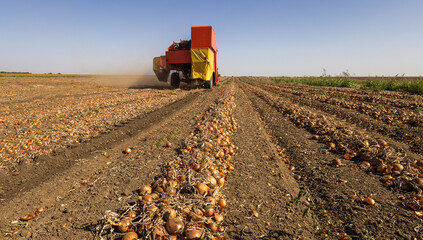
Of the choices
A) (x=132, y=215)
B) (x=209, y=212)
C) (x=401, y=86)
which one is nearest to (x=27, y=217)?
(x=132, y=215)

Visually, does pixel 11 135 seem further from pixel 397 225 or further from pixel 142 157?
pixel 397 225

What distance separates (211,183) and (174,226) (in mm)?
971

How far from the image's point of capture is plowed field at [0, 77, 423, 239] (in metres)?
2.27

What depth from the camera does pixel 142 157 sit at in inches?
168

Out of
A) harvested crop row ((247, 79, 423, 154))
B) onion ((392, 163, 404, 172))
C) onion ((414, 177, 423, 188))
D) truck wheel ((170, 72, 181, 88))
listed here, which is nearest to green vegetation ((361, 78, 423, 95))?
harvested crop row ((247, 79, 423, 154))

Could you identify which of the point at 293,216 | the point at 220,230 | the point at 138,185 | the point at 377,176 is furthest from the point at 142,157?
the point at 377,176

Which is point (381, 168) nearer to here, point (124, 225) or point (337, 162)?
point (337, 162)

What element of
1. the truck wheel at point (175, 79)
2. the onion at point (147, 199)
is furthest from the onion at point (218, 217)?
the truck wheel at point (175, 79)

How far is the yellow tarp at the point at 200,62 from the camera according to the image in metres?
15.8

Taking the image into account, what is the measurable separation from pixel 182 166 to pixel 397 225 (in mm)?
2884

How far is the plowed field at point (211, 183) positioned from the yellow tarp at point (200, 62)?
10.6 m

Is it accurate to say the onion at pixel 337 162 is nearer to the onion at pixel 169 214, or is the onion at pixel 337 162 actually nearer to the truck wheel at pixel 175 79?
the onion at pixel 169 214

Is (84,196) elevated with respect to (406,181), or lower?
lower

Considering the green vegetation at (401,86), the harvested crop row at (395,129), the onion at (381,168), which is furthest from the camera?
the green vegetation at (401,86)
